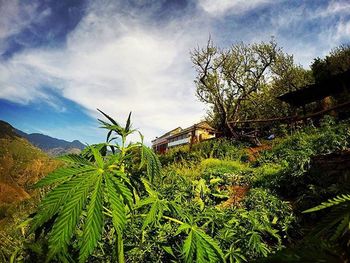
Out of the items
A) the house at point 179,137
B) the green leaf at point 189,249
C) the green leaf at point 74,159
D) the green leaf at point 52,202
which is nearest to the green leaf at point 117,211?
the green leaf at point 52,202

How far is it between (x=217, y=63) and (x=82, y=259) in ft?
88.3

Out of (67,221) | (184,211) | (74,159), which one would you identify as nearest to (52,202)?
(67,221)

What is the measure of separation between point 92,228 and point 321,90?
19187 mm

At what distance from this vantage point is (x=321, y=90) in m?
17.3

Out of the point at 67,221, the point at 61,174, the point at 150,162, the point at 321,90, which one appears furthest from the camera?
the point at 321,90

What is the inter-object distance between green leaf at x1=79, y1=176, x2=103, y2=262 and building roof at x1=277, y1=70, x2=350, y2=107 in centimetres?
1693

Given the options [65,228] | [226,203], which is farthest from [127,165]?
[226,203]

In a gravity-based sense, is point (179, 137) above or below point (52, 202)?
above

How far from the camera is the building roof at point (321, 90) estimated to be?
50.7 ft

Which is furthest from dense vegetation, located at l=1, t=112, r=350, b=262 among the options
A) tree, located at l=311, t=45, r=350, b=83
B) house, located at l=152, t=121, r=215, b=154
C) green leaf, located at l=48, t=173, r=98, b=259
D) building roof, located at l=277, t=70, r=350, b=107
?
house, located at l=152, t=121, r=215, b=154

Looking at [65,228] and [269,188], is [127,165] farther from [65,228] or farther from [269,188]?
[269,188]

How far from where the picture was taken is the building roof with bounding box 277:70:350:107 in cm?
1546

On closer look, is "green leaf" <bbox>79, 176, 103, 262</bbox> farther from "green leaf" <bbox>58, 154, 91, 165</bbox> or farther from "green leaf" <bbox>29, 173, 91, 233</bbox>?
"green leaf" <bbox>58, 154, 91, 165</bbox>

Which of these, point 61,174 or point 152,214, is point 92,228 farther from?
point 152,214
